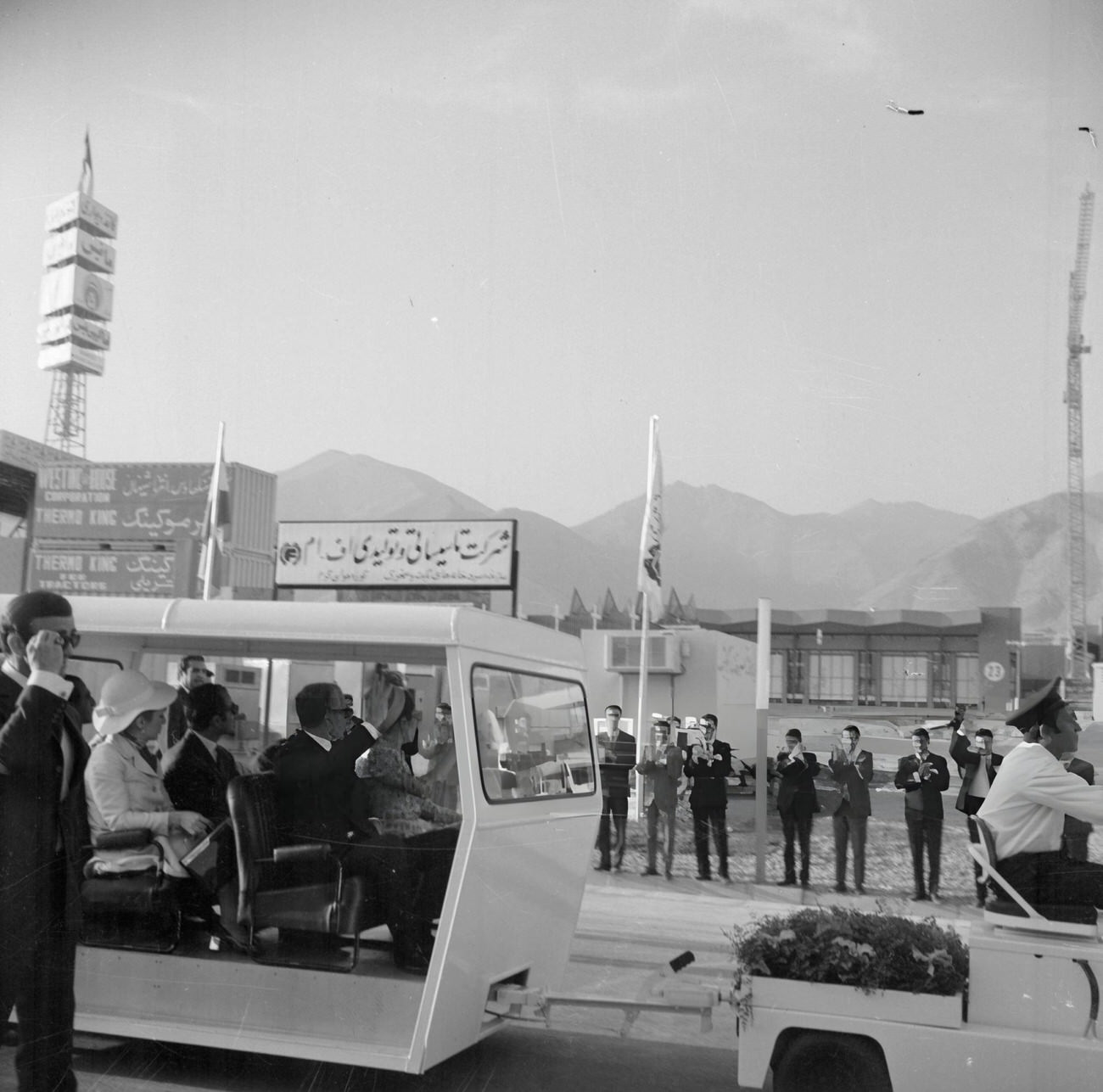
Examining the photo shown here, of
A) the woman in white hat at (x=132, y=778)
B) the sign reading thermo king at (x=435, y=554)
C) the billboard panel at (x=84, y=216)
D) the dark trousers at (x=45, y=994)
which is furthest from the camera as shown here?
the billboard panel at (x=84, y=216)

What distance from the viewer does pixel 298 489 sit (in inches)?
3381

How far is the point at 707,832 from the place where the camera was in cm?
1194

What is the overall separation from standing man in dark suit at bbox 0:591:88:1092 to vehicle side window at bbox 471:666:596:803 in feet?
5.57

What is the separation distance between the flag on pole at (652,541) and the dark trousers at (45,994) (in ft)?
46.3

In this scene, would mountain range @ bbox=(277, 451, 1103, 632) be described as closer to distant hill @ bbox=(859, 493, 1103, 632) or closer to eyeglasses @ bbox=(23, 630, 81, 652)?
distant hill @ bbox=(859, 493, 1103, 632)

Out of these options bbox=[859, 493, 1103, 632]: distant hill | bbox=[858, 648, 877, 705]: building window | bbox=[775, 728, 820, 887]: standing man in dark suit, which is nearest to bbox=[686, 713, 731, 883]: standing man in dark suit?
bbox=[775, 728, 820, 887]: standing man in dark suit

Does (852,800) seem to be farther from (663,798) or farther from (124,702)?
(124,702)

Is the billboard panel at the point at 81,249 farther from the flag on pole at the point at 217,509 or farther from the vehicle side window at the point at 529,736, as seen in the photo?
the vehicle side window at the point at 529,736

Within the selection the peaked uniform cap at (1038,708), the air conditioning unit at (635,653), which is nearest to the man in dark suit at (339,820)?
the peaked uniform cap at (1038,708)

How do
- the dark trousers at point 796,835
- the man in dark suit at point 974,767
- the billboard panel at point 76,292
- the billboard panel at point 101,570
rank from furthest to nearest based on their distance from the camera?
the billboard panel at point 76,292
the billboard panel at point 101,570
the dark trousers at point 796,835
the man in dark suit at point 974,767

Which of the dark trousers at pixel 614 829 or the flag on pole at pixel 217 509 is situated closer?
the dark trousers at pixel 614 829

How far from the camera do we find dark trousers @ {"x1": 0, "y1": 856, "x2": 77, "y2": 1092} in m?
3.58

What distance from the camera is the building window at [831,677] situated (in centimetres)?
3650

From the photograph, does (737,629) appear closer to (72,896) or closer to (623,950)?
(623,950)
